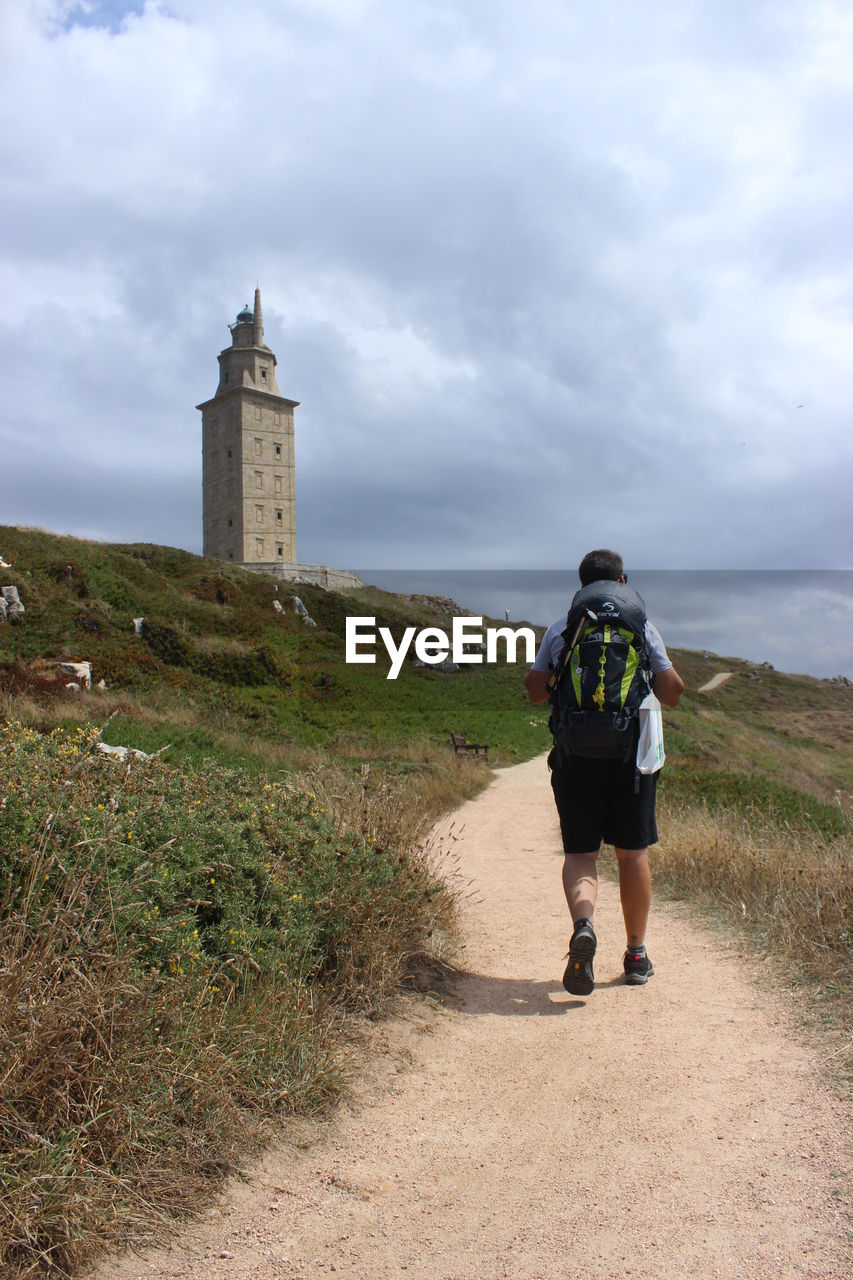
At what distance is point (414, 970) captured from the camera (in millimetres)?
4496

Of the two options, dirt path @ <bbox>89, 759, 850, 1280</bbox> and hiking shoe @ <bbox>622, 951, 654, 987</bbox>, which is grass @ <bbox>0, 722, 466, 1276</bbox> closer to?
dirt path @ <bbox>89, 759, 850, 1280</bbox>

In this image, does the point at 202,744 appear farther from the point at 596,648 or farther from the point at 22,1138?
the point at 22,1138

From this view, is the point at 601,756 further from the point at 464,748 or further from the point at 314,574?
the point at 314,574

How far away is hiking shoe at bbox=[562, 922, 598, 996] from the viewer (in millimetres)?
3977

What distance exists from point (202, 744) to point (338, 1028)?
1154 centimetres

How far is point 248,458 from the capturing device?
54.5m

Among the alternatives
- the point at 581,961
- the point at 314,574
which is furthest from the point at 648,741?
the point at 314,574

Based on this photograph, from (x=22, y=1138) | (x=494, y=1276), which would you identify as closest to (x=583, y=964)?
(x=494, y=1276)

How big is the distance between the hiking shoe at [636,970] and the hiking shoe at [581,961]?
0.44 metres

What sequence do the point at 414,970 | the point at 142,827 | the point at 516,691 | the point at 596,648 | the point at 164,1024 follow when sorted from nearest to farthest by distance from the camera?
the point at 164,1024 < the point at 142,827 < the point at 596,648 < the point at 414,970 < the point at 516,691

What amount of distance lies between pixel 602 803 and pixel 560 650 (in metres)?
0.76

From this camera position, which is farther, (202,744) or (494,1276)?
(202,744)

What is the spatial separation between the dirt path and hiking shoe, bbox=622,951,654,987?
6 cm

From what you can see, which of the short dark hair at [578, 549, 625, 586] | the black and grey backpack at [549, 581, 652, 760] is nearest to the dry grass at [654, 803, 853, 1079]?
the black and grey backpack at [549, 581, 652, 760]
